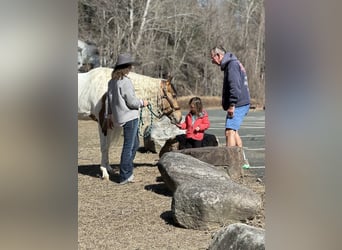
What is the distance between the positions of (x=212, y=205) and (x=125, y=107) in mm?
2675

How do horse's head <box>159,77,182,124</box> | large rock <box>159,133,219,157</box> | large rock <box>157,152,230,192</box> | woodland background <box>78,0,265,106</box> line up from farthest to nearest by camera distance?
woodland background <box>78,0,265,106</box> < horse's head <box>159,77,182,124</box> < large rock <box>159,133,219,157</box> < large rock <box>157,152,230,192</box>

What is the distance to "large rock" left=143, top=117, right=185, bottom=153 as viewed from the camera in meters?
10.0

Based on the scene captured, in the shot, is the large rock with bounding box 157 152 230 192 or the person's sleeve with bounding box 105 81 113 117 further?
the person's sleeve with bounding box 105 81 113 117

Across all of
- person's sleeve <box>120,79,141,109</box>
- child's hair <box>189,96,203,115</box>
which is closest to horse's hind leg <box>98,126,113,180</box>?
person's sleeve <box>120,79,141,109</box>

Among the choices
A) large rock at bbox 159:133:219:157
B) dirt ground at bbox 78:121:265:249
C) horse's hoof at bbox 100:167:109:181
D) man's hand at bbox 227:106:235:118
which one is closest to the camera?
dirt ground at bbox 78:121:265:249

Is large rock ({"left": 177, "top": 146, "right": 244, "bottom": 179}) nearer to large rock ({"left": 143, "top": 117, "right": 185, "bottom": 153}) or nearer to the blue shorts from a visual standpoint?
A: the blue shorts

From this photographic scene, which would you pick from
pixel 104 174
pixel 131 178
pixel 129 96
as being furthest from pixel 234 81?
pixel 104 174

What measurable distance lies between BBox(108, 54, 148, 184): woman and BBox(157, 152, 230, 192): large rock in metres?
0.91

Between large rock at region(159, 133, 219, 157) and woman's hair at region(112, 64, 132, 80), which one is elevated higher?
woman's hair at region(112, 64, 132, 80)

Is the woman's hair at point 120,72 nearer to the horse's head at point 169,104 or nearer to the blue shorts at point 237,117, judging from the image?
the horse's head at point 169,104

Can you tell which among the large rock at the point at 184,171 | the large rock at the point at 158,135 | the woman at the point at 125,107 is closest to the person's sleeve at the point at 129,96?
the woman at the point at 125,107

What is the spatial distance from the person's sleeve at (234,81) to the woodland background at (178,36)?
63.0ft
